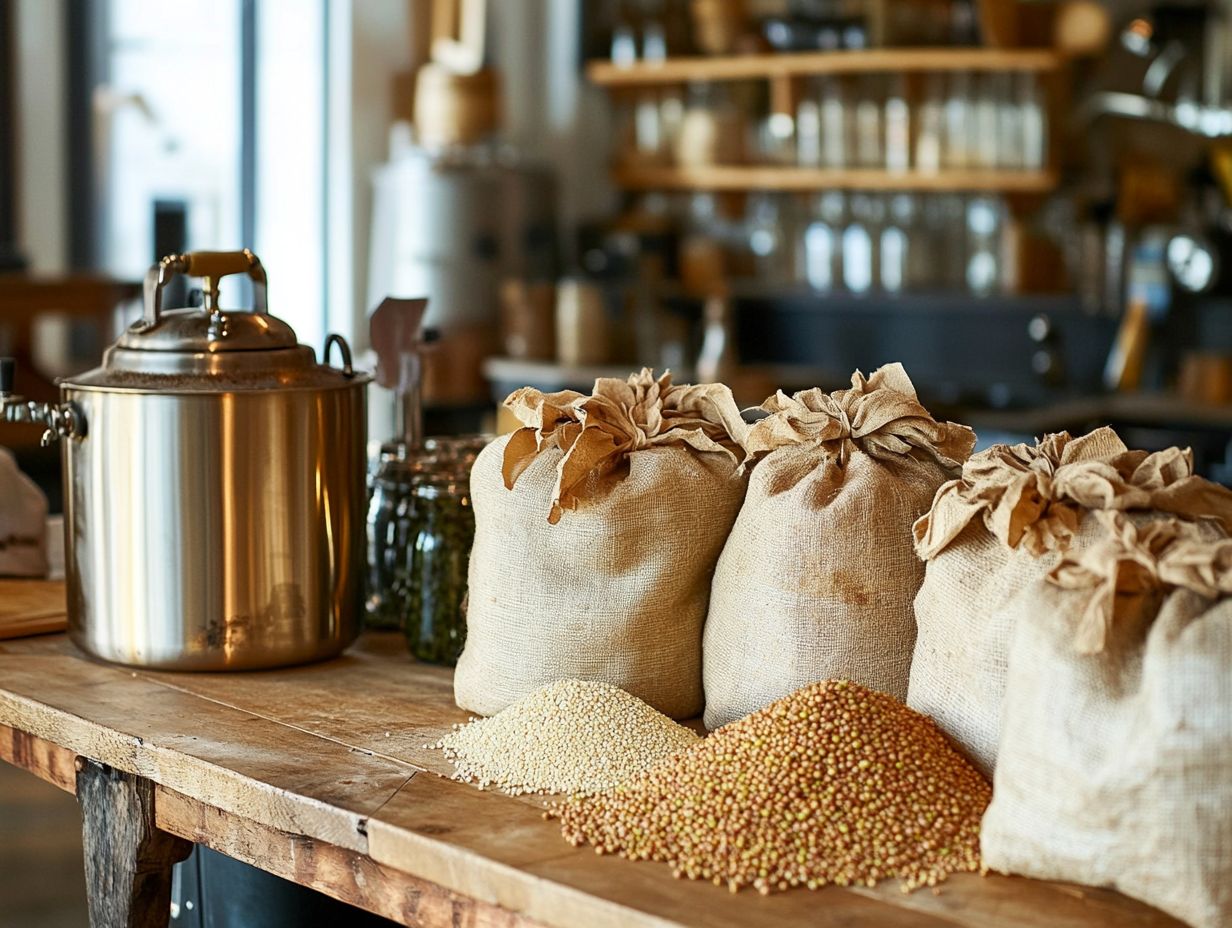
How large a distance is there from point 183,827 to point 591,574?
1.23 ft

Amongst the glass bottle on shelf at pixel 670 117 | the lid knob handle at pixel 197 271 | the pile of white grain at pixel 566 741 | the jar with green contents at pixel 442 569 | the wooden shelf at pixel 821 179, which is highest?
the glass bottle on shelf at pixel 670 117

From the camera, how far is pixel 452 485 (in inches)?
59.6

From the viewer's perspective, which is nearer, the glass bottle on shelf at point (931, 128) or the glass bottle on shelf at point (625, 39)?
the glass bottle on shelf at point (931, 128)

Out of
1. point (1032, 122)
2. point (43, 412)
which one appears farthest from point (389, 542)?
point (1032, 122)

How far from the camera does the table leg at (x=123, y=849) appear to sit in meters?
1.28

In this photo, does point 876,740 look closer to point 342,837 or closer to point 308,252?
point 342,837

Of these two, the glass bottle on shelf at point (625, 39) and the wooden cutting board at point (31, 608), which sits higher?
the glass bottle on shelf at point (625, 39)

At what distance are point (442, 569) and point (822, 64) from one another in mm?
3686

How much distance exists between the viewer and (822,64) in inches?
191

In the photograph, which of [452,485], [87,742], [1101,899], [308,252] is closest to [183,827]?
[87,742]

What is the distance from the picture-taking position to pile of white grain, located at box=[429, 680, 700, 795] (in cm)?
116

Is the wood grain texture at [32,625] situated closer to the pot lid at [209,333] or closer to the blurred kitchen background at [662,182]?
the pot lid at [209,333]

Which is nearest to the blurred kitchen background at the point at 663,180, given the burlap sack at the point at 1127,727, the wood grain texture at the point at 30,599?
the wood grain texture at the point at 30,599

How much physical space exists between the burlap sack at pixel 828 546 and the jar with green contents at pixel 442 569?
0.30m
